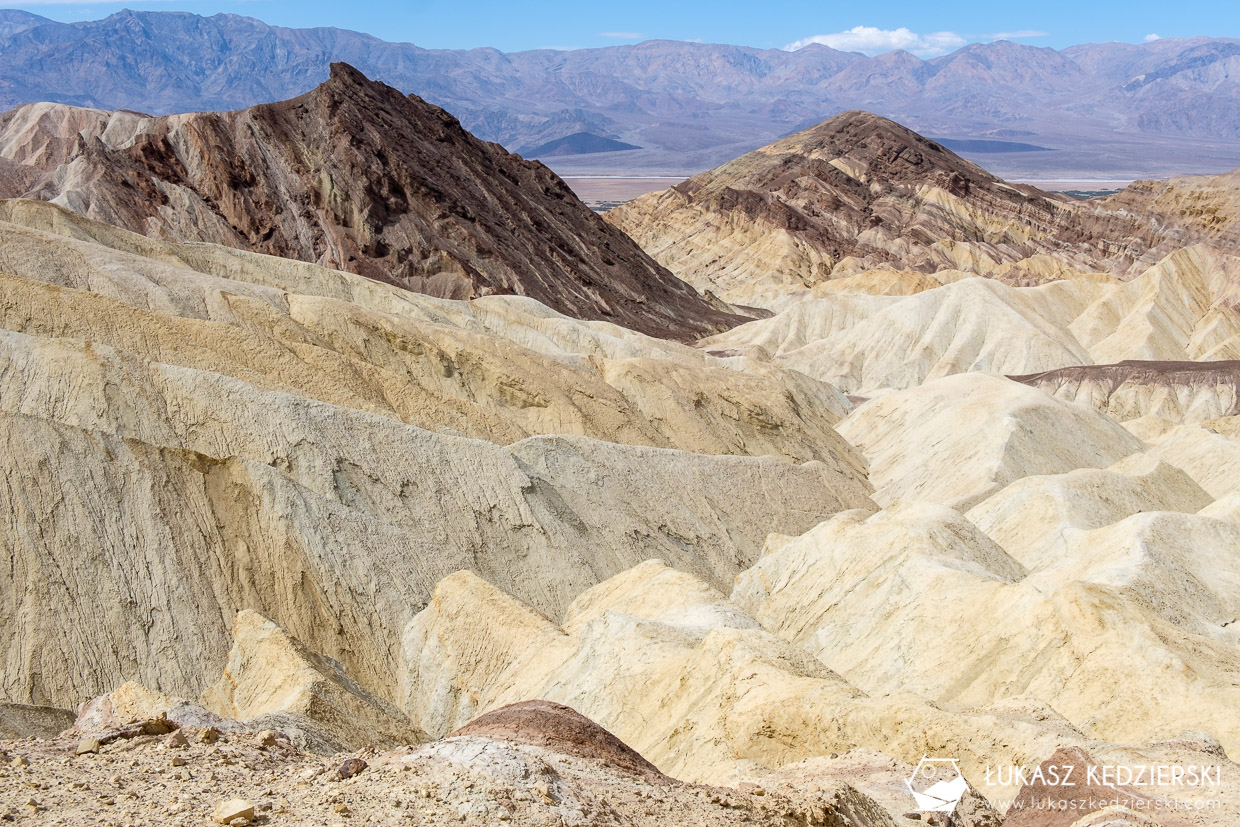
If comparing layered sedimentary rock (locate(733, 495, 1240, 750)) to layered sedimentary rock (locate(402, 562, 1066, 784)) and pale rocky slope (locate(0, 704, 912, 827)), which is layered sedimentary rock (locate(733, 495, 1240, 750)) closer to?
layered sedimentary rock (locate(402, 562, 1066, 784))

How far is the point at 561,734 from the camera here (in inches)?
519

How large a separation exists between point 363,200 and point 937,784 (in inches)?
2430

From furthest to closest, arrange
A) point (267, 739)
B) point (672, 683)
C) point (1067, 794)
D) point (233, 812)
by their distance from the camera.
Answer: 1. point (672, 683)
2. point (1067, 794)
3. point (267, 739)
4. point (233, 812)

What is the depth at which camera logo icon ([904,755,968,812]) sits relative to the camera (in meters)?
12.4

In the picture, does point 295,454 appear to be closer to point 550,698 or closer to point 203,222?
point 550,698

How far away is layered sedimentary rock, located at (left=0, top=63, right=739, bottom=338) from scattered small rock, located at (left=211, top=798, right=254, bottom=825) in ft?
185

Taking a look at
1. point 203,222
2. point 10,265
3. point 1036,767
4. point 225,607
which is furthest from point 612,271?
point 1036,767

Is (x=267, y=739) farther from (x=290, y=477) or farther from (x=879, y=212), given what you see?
(x=879, y=212)

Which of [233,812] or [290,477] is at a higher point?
[233,812]

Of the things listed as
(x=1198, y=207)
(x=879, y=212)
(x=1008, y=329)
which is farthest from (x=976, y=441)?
→ (x=879, y=212)

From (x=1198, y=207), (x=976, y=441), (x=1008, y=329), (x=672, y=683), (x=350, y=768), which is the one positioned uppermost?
(x=1198, y=207)

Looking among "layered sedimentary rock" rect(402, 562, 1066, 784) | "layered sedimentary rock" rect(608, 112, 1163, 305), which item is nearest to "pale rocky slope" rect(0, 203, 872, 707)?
"layered sedimentary rock" rect(402, 562, 1066, 784)

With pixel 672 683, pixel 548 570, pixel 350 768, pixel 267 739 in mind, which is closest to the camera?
pixel 350 768

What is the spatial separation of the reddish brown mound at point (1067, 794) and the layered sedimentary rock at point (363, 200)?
54935 mm
